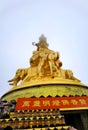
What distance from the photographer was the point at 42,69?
13.4 metres

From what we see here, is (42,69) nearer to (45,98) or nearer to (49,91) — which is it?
(49,91)

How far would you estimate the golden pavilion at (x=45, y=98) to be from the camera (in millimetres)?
6902

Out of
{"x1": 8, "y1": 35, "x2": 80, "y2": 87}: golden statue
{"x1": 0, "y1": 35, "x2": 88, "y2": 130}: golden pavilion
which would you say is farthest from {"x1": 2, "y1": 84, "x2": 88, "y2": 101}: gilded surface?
{"x1": 8, "y1": 35, "x2": 80, "y2": 87}: golden statue

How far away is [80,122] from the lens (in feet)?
33.1

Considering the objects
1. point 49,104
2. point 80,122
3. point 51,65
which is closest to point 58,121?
point 49,104

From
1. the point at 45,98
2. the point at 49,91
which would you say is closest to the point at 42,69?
the point at 49,91

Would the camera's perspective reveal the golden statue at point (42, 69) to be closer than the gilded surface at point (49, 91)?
No

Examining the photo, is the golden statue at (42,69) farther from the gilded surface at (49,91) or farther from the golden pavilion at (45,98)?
the gilded surface at (49,91)

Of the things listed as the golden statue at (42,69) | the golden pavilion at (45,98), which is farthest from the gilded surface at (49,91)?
the golden statue at (42,69)

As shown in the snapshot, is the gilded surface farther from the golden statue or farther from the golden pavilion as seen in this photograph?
the golden statue

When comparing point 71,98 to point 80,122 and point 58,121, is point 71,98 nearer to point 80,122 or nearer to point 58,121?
point 80,122

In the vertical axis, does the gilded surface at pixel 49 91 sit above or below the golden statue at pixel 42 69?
below

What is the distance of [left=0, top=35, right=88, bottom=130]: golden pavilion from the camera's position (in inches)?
272

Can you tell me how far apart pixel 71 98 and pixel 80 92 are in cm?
153
